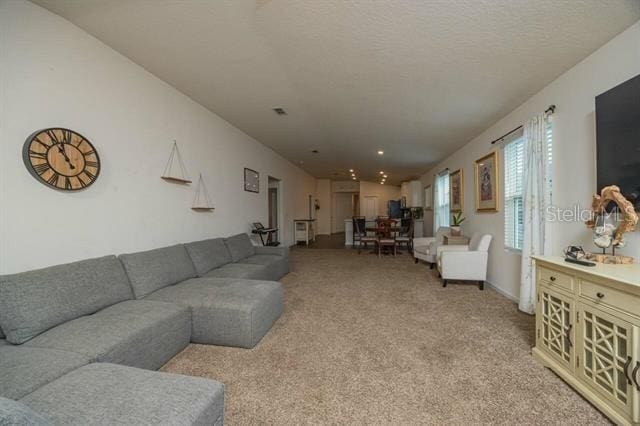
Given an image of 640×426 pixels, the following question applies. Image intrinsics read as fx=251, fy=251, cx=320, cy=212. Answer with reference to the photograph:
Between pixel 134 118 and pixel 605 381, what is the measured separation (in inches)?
166

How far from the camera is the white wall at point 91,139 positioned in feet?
5.69

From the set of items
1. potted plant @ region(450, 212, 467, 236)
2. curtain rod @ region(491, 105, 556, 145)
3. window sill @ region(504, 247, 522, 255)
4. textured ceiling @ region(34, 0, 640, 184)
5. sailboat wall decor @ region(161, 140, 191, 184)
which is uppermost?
textured ceiling @ region(34, 0, 640, 184)

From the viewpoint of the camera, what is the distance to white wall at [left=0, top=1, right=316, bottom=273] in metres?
1.73

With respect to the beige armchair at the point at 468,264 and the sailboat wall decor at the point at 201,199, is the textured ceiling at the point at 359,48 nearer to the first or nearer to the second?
the sailboat wall decor at the point at 201,199

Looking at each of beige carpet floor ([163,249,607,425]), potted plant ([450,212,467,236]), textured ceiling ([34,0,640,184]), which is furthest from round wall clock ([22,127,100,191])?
potted plant ([450,212,467,236])

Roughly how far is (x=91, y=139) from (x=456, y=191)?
5.84 m

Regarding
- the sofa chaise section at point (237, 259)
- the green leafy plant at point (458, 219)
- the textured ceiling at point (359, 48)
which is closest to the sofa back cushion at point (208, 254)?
the sofa chaise section at point (237, 259)

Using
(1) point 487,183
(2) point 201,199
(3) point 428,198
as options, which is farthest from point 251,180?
(3) point 428,198

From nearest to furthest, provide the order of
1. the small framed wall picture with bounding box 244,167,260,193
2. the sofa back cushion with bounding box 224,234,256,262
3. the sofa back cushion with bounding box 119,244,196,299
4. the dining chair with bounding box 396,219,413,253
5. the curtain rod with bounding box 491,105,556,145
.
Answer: the sofa back cushion with bounding box 119,244,196,299 → the curtain rod with bounding box 491,105,556,145 → the sofa back cushion with bounding box 224,234,256,262 → the small framed wall picture with bounding box 244,167,260,193 → the dining chair with bounding box 396,219,413,253

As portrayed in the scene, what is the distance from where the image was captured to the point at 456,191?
535cm

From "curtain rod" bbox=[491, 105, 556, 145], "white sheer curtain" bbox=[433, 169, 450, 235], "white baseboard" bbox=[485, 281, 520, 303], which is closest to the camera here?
"curtain rod" bbox=[491, 105, 556, 145]

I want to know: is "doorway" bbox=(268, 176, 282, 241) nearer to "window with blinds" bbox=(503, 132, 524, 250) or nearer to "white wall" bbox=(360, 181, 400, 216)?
"window with blinds" bbox=(503, 132, 524, 250)

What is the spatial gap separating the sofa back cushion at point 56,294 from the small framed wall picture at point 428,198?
24.7ft

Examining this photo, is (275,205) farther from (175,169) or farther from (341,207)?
(341,207)
